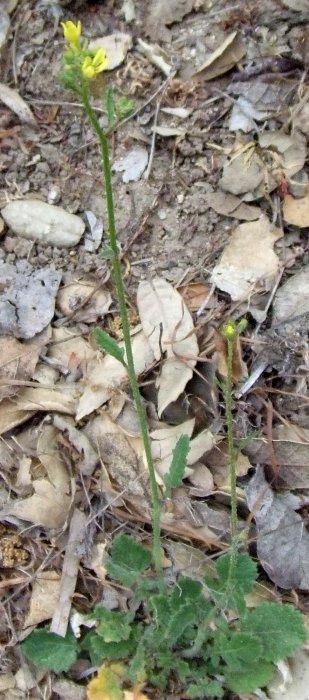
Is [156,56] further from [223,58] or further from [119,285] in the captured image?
[119,285]

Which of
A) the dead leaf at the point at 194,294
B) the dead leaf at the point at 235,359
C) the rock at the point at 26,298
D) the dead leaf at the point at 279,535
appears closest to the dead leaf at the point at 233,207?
the dead leaf at the point at 194,294

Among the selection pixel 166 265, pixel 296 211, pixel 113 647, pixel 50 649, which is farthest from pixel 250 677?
pixel 296 211

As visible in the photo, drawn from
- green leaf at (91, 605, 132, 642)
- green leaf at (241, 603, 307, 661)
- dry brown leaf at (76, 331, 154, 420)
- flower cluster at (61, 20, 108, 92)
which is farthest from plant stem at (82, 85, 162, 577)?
dry brown leaf at (76, 331, 154, 420)

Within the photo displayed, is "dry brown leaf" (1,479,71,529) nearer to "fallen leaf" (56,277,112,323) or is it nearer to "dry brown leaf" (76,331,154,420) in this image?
"dry brown leaf" (76,331,154,420)

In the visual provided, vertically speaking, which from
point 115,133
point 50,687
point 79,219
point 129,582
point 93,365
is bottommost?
point 50,687

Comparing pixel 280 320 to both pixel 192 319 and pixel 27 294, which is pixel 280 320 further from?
pixel 27 294

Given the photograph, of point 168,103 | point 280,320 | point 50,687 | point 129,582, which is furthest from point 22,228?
point 50,687
